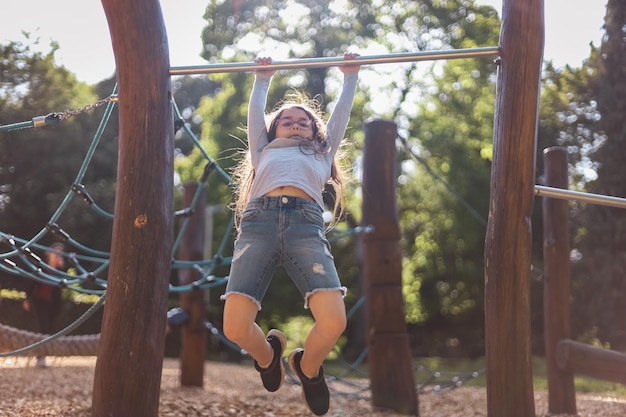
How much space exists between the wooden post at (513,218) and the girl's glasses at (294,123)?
82 cm

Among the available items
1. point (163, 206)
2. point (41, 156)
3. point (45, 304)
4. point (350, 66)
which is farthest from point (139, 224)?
point (41, 156)

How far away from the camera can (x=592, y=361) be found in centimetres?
525

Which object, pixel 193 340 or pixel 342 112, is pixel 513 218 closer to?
pixel 342 112

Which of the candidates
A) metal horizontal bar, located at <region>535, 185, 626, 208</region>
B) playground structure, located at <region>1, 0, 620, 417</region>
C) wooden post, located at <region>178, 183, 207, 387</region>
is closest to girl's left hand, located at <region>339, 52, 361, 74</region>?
playground structure, located at <region>1, 0, 620, 417</region>

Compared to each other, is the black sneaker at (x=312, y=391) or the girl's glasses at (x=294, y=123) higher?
the girl's glasses at (x=294, y=123)

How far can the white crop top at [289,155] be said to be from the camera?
9.95 feet

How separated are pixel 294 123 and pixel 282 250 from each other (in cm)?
63

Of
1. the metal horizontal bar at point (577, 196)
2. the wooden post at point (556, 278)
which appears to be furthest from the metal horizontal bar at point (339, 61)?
the wooden post at point (556, 278)

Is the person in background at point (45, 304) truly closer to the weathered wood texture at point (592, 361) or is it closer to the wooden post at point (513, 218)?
the weathered wood texture at point (592, 361)

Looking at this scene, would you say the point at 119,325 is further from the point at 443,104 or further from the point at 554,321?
the point at 443,104

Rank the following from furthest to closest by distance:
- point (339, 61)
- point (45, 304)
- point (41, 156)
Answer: point (41, 156) < point (45, 304) < point (339, 61)

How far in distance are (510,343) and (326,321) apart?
2.47 ft

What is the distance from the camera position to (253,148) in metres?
3.26

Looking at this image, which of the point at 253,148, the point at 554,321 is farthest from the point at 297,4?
the point at 253,148
